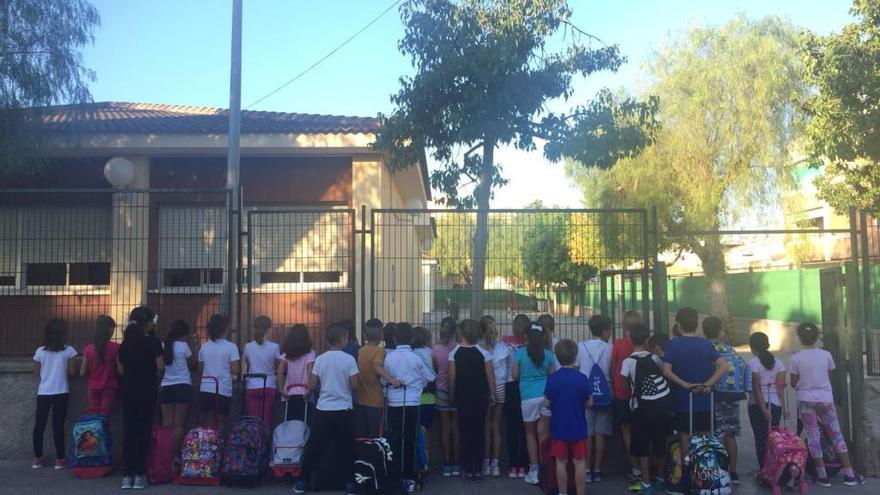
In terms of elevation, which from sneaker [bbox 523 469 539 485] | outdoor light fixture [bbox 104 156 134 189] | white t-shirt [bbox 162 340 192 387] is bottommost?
sneaker [bbox 523 469 539 485]

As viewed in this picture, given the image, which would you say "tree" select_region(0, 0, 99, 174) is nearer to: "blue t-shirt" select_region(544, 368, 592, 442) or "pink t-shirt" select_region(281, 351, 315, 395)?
"pink t-shirt" select_region(281, 351, 315, 395)

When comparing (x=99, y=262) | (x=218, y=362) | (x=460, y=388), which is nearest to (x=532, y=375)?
(x=460, y=388)

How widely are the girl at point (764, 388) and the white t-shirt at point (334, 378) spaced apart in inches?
154

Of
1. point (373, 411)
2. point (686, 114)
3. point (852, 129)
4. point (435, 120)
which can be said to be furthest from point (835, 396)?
point (686, 114)

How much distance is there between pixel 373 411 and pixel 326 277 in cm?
495

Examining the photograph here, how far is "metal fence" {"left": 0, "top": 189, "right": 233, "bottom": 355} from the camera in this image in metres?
9.66

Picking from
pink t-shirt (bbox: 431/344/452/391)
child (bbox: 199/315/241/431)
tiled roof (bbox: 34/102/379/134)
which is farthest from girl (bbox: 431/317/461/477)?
tiled roof (bbox: 34/102/379/134)

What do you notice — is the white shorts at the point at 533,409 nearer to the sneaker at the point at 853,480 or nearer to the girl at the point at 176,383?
the sneaker at the point at 853,480

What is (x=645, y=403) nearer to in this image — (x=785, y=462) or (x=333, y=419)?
(x=785, y=462)

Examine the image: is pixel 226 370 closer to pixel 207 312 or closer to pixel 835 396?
pixel 207 312

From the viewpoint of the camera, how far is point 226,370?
7.61 m

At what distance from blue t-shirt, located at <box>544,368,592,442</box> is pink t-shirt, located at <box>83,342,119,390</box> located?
14.6ft

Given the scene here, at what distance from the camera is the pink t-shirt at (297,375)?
24.4 ft

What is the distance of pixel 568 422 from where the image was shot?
251 inches
